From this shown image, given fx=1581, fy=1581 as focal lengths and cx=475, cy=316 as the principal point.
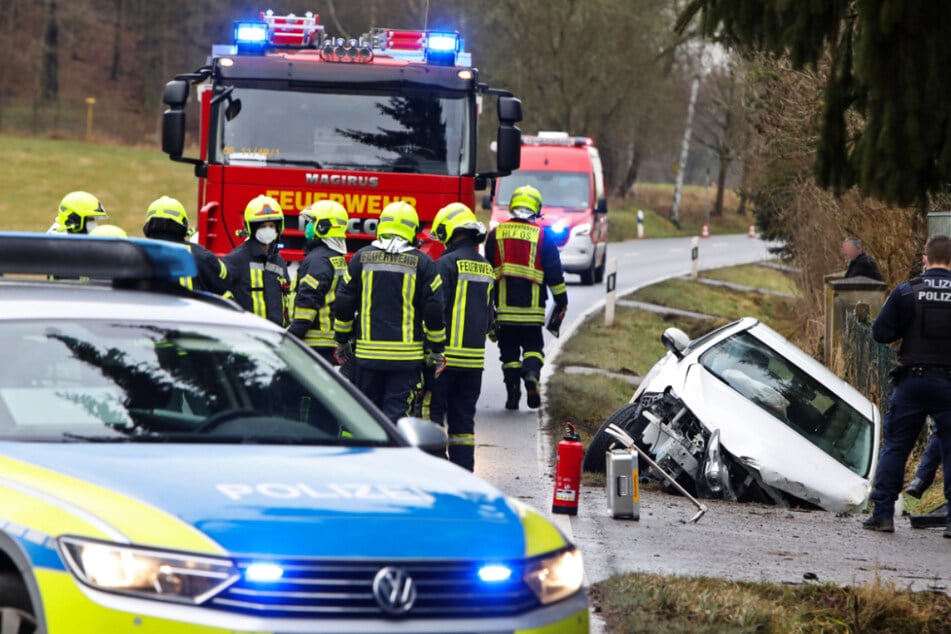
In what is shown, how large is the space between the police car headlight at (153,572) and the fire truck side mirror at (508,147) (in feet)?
33.7

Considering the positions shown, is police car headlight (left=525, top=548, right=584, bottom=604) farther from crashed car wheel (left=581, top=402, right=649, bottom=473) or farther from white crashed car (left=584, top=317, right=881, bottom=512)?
crashed car wheel (left=581, top=402, right=649, bottom=473)

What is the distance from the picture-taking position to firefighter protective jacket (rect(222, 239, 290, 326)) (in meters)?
10.6

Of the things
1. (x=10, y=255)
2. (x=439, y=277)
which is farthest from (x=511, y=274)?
(x=10, y=255)

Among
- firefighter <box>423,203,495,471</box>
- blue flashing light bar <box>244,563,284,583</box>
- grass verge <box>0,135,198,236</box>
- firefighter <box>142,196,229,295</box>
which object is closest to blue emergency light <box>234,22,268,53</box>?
firefighter <box>423,203,495,471</box>

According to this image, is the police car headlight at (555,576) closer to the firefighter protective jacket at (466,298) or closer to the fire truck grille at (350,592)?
the fire truck grille at (350,592)

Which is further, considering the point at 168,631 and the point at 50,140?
the point at 50,140

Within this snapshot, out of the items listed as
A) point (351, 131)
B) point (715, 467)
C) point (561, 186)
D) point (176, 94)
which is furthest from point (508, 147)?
point (561, 186)

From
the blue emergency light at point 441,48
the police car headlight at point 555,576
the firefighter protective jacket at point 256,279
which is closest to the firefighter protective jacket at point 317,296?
the firefighter protective jacket at point 256,279

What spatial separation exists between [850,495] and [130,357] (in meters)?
6.15

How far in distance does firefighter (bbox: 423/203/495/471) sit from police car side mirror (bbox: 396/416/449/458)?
4892 mm

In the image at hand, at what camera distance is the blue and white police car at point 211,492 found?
4.06 metres

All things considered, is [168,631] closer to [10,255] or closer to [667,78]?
[10,255]

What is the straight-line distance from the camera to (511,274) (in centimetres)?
1336

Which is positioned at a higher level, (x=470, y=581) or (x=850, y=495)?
(x=470, y=581)
